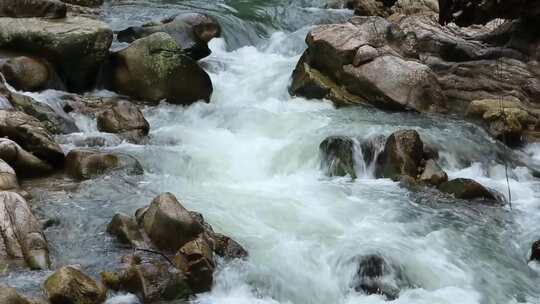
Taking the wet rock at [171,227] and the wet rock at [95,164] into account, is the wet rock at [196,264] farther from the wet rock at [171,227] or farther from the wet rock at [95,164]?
the wet rock at [95,164]

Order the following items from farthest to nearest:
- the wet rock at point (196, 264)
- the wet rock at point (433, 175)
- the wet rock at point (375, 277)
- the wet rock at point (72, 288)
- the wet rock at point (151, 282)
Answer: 1. the wet rock at point (433, 175)
2. the wet rock at point (375, 277)
3. the wet rock at point (196, 264)
4. the wet rock at point (151, 282)
5. the wet rock at point (72, 288)

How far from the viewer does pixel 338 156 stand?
A: 9.59m

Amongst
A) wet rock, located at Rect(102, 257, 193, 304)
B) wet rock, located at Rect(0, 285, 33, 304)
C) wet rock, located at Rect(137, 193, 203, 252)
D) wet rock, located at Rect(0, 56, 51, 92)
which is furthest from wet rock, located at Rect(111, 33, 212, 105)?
wet rock, located at Rect(0, 285, 33, 304)

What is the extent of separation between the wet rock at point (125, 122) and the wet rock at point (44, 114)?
1.47 ft

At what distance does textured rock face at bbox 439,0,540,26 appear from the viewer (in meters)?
11.7

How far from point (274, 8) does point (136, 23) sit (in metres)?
5.01

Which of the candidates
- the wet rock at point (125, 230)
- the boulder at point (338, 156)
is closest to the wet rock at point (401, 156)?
the boulder at point (338, 156)

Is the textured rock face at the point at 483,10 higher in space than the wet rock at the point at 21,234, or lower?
higher

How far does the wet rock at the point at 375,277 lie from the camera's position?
621 cm

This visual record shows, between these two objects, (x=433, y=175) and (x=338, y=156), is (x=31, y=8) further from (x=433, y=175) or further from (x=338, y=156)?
(x=433, y=175)

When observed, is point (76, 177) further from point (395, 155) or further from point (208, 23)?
point (208, 23)

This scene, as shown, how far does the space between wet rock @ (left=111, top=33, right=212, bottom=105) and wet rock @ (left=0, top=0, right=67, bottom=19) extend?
141 centimetres

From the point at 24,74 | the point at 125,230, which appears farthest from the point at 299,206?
the point at 24,74

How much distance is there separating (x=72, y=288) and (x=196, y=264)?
115 centimetres
